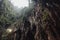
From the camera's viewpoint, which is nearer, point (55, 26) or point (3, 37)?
point (55, 26)

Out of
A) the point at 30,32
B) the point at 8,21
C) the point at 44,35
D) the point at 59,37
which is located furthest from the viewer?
the point at 8,21

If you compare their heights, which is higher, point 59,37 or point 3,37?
point 59,37

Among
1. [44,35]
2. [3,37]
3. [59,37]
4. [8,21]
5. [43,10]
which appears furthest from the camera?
[8,21]

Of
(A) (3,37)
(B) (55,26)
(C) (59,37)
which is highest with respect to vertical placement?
(B) (55,26)

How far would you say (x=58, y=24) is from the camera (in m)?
7.32

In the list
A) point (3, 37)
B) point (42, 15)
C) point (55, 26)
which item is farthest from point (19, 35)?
point (55, 26)

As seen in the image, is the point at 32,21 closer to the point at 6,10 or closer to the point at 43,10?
the point at 43,10

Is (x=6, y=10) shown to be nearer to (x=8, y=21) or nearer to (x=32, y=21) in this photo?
(x=8, y=21)

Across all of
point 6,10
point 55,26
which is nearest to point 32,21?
point 55,26

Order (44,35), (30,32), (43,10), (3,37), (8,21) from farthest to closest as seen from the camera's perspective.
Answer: (8,21) < (3,37) < (30,32) < (43,10) < (44,35)

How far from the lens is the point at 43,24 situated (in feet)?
25.4

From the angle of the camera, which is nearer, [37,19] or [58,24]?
[58,24]

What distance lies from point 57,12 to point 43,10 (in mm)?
936

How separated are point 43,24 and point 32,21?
1.42m
